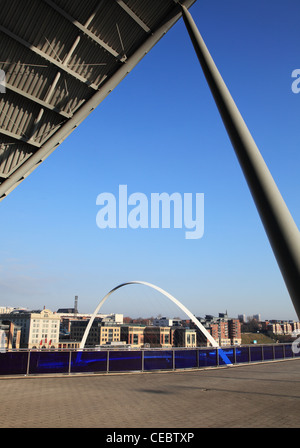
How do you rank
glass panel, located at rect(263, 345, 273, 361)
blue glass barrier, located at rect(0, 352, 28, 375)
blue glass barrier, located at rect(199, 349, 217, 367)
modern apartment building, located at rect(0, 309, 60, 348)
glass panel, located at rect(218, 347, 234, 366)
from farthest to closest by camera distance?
modern apartment building, located at rect(0, 309, 60, 348) → glass panel, located at rect(263, 345, 273, 361) → glass panel, located at rect(218, 347, 234, 366) → blue glass barrier, located at rect(199, 349, 217, 367) → blue glass barrier, located at rect(0, 352, 28, 375)

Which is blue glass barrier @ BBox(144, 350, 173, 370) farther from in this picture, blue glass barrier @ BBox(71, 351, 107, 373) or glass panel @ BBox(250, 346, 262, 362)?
glass panel @ BBox(250, 346, 262, 362)

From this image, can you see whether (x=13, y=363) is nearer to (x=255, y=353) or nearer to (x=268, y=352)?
(x=255, y=353)

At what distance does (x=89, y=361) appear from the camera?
15.1m

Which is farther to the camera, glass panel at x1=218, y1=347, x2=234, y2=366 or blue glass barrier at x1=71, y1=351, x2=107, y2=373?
glass panel at x1=218, y1=347, x2=234, y2=366

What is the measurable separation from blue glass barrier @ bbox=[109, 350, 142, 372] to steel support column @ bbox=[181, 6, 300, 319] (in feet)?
42.3

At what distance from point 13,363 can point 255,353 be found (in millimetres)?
14001

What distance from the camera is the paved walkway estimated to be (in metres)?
7.23

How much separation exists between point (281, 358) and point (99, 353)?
1315 centimetres

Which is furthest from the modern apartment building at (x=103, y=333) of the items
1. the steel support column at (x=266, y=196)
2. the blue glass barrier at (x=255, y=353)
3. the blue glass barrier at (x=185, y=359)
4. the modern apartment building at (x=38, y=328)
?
the steel support column at (x=266, y=196)

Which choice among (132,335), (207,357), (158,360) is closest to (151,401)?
(158,360)

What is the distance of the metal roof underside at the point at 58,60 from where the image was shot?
939 centimetres

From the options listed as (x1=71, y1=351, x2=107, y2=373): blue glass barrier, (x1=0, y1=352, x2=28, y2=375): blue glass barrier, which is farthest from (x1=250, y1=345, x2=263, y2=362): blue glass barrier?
(x1=0, y1=352, x2=28, y2=375): blue glass barrier
